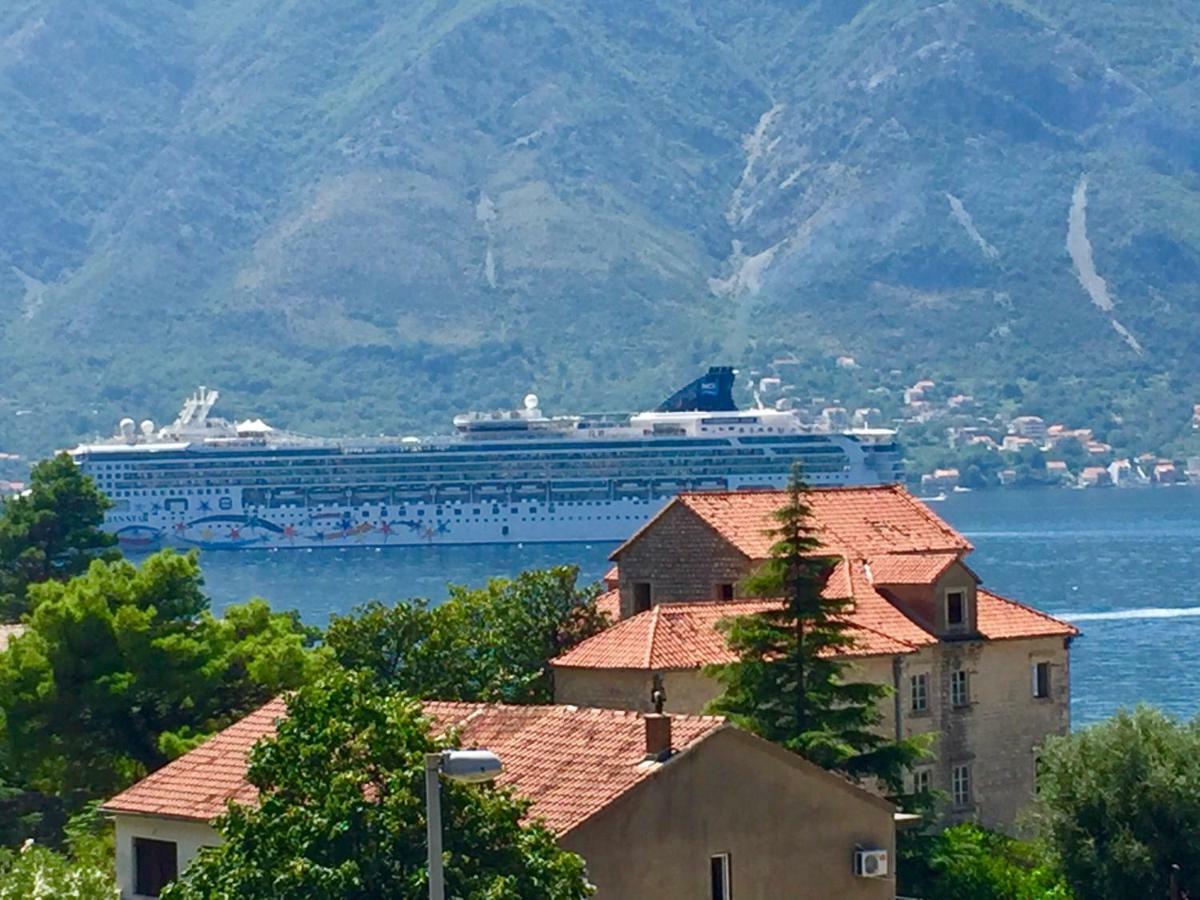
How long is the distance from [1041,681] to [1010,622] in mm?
802

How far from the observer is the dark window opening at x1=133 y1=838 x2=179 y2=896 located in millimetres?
26438

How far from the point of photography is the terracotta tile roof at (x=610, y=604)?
137 feet

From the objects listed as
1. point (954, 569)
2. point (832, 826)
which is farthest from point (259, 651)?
point (832, 826)

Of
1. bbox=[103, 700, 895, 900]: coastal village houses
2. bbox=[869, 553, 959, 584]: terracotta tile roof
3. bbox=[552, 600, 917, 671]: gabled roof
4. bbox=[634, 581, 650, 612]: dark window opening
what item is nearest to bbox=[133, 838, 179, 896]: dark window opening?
bbox=[103, 700, 895, 900]: coastal village houses

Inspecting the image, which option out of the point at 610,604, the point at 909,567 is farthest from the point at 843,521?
the point at 610,604

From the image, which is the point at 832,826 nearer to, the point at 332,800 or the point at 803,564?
the point at 332,800

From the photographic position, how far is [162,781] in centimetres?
2719

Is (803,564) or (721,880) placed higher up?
(803,564)

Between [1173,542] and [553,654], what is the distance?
471 feet

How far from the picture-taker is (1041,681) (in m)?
40.8

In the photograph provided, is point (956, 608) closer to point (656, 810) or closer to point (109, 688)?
point (109, 688)

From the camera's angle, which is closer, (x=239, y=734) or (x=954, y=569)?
(x=239, y=734)

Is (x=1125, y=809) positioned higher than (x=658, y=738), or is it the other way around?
(x=658, y=738)

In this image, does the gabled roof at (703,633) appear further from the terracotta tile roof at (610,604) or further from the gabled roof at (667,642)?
the terracotta tile roof at (610,604)
